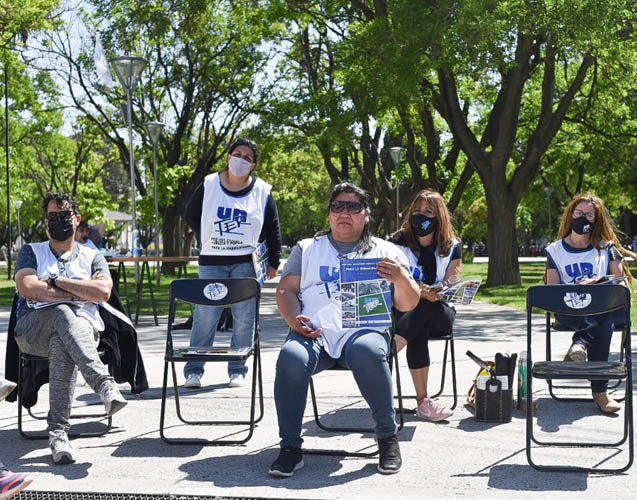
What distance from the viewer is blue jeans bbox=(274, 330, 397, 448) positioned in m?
4.73

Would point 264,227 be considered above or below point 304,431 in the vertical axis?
above

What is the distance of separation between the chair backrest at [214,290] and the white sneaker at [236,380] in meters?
1.64

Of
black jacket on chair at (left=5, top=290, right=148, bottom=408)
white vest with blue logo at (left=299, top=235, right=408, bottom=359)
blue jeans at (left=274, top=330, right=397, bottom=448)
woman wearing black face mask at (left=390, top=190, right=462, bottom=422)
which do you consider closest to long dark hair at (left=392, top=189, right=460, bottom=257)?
woman wearing black face mask at (left=390, top=190, right=462, bottom=422)

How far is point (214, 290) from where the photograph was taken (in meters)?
5.75

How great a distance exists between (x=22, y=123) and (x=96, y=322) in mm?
34366

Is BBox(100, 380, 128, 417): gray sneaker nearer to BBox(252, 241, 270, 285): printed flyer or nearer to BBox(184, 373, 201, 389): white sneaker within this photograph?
BBox(184, 373, 201, 389): white sneaker

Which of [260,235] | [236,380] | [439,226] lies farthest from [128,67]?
[439,226]

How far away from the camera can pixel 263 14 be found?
26.3 metres

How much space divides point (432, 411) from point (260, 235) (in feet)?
7.29

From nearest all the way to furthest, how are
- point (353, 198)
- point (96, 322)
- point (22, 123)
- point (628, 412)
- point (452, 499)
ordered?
point (452, 499), point (628, 412), point (353, 198), point (96, 322), point (22, 123)

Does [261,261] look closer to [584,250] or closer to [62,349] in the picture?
[62,349]

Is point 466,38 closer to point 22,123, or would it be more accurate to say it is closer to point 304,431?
point 304,431

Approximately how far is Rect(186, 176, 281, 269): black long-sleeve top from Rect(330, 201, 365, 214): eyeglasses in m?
2.03

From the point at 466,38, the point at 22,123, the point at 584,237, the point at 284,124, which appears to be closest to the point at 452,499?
the point at 584,237
